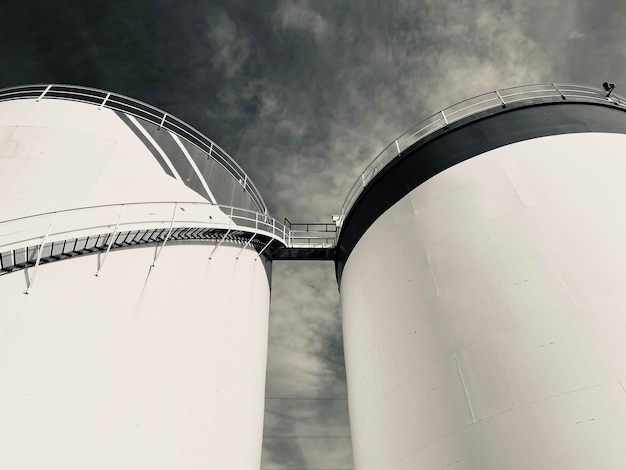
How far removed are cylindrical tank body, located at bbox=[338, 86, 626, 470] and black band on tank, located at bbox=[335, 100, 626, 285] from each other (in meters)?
0.04

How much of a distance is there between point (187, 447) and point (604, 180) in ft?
34.2

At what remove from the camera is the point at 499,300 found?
672 cm

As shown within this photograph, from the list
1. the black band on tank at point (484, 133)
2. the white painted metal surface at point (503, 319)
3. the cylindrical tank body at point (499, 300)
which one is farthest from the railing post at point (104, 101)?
the white painted metal surface at point (503, 319)

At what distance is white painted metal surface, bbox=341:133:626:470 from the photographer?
17.7 ft

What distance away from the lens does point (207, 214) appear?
1138 centimetres

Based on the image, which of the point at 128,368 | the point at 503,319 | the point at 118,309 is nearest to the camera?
the point at 503,319

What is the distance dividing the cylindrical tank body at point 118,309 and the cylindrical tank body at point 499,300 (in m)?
3.76

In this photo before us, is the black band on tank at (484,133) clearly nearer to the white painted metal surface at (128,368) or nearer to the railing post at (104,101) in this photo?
the white painted metal surface at (128,368)

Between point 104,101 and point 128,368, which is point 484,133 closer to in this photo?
point 128,368

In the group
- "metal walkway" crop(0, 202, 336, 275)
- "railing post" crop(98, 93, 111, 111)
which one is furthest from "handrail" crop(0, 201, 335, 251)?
"railing post" crop(98, 93, 111, 111)

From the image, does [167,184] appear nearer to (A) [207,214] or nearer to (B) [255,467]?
(A) [207,214]

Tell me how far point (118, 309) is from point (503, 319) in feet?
25.3

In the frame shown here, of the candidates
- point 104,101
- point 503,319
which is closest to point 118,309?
point 104,101

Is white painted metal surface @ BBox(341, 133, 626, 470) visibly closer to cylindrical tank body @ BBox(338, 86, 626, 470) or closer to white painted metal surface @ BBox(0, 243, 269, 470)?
cylindrical tank body @ BBox(338, 86, 626, 470)
